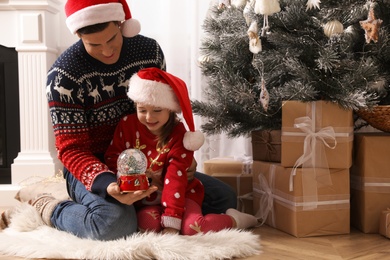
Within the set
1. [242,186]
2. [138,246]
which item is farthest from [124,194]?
[242,186]

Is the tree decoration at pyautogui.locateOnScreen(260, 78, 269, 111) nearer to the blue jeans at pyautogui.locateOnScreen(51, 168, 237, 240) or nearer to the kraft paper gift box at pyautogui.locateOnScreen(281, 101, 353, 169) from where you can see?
the kraft paper gift box at pyautogui.locateOnScreen(281, 101, 353, 169)

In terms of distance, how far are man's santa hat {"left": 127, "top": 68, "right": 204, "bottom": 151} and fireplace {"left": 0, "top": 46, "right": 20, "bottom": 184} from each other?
1091 millimetres

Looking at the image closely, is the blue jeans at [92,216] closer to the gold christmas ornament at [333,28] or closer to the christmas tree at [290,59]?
the christmas tree at [290,59]

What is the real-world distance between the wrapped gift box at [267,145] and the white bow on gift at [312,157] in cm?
13

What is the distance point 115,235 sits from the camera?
153 cm

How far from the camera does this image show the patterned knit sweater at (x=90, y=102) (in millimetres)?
1600

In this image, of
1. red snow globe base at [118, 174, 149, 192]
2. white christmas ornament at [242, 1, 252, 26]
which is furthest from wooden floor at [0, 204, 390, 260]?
white christmas ornament at [242, 1, 252, 26]

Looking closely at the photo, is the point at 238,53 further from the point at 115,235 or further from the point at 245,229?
the point at 115,235

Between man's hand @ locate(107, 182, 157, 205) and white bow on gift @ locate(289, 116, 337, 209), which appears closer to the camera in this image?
man's hand @ locate(107, 182, 157, 205)

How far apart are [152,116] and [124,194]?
0.25 meters

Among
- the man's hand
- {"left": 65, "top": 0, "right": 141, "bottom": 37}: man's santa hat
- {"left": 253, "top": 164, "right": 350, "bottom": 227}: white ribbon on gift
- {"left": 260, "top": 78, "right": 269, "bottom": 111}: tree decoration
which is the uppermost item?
{"left": 65, "top": 0, "right": 141, "bottom": 37}: man's santa hat

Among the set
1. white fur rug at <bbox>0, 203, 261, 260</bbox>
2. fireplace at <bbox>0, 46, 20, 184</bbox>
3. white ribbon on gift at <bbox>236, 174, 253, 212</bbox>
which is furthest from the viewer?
fireplace at <bbox>0, 46, 20, 184</bbox>

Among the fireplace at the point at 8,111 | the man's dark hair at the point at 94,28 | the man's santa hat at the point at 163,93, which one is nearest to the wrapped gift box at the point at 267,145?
the man's santa hat at the point at 163,93

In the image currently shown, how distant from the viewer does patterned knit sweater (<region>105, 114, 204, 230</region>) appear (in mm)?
1593
